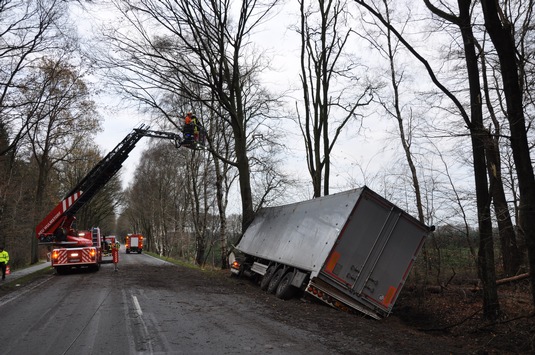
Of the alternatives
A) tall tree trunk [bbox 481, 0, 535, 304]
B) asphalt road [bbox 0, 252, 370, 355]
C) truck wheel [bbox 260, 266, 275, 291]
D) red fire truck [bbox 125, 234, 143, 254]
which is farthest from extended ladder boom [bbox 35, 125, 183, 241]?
red fire truck [bbox 125, 234, 143, 254]

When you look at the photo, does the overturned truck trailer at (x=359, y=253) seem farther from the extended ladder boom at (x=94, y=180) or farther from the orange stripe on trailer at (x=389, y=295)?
the extended ladder boom at (x=94, y=180)

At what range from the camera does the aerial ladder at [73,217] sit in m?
18.2

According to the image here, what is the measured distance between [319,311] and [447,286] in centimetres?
512

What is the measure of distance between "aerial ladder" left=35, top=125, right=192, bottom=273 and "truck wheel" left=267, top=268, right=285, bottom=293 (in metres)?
8.39

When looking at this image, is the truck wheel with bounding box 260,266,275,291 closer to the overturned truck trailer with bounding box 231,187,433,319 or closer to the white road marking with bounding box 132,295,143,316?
the overturned truck trailer with bounding box 231,187,433,319

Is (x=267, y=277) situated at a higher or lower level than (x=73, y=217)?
higher

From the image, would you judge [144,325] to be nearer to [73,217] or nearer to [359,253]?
[359,253]

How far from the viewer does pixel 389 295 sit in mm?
9836

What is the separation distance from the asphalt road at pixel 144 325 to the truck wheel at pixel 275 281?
1084mm

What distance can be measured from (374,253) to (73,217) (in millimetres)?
15193

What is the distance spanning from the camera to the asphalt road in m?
5.94

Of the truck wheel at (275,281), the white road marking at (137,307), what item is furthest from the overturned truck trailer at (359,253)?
the white road marking at (137,307)

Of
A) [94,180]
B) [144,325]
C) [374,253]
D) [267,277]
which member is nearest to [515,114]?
Answer: [374,253]

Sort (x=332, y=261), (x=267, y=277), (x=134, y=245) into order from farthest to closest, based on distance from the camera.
→ (x=134, y=245)
(x=267, y=277)
(x=332, y=261)
